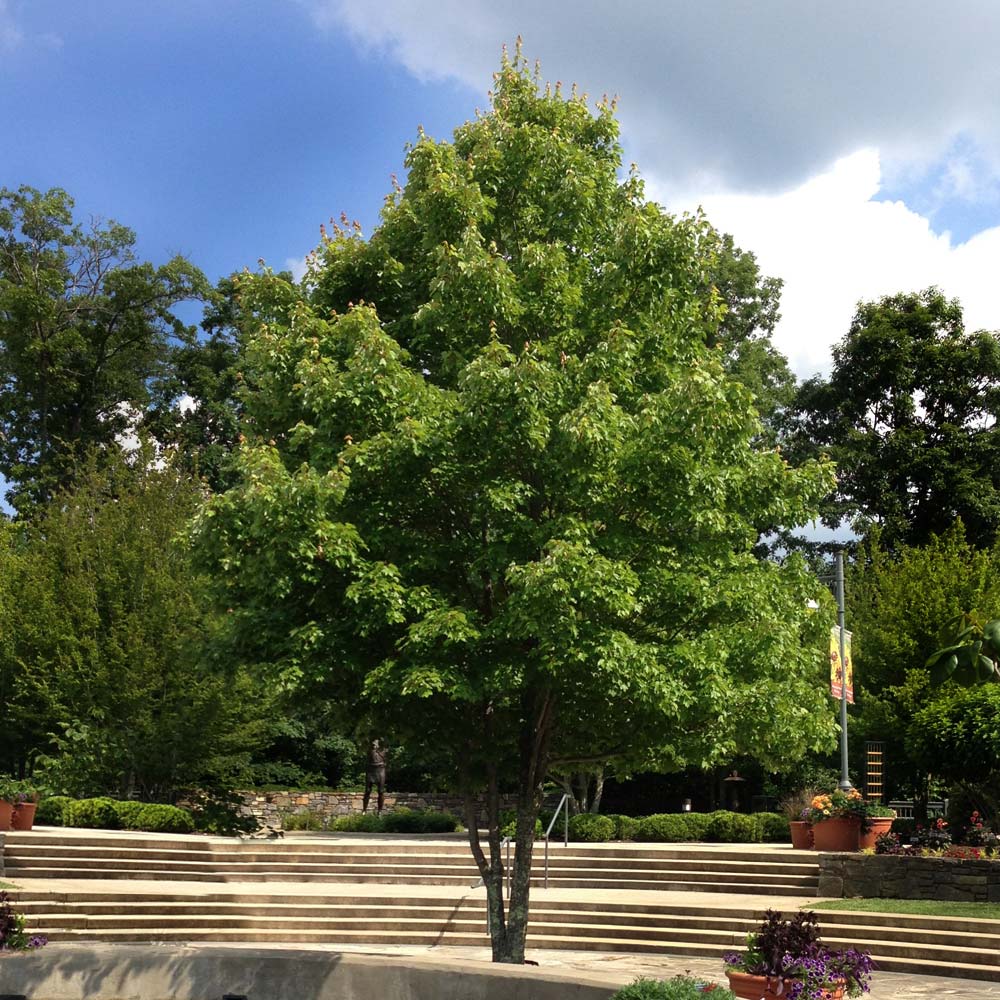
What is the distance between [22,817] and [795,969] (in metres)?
14.7

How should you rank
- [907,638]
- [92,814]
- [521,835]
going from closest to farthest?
[521,835]
[92,814]
[907,638]

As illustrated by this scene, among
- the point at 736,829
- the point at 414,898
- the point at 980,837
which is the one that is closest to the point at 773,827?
the point at 736,829

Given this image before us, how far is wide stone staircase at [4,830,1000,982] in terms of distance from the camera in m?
14.8

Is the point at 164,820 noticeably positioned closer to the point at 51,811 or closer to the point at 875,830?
the point at 51,811

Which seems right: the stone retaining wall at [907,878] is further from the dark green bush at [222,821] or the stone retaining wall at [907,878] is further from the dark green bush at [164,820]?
the dark green bush at [164,820]

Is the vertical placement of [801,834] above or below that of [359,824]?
above

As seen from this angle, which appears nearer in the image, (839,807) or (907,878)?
(907,878)

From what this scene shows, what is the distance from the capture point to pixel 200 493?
2716cm

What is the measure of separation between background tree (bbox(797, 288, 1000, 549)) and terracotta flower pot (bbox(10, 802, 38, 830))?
26245 mm

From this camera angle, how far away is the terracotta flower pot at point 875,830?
18188mm

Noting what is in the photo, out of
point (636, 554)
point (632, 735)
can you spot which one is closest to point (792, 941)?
point (632, 735)

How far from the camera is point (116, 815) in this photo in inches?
845

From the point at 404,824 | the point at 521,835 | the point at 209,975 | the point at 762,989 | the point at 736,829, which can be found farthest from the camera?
the point at 404,824

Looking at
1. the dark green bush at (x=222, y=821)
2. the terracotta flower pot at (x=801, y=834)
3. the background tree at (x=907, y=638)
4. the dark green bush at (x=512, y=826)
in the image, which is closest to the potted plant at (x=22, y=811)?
the dark green bush at (x=222, y=821)
